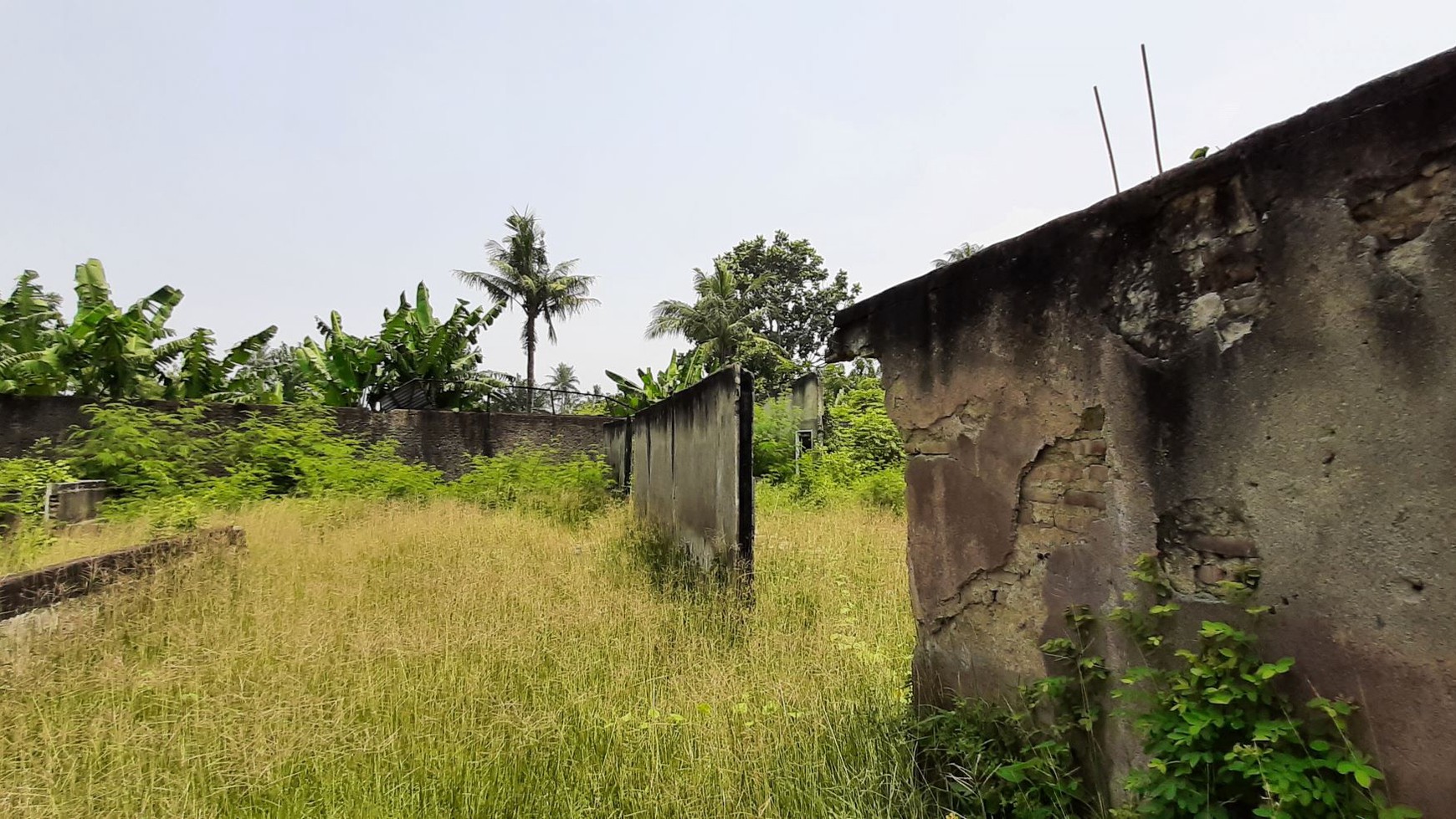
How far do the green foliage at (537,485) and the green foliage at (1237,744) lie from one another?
7758 mm

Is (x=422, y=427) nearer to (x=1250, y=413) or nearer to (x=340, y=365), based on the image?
(x=340, y=365)

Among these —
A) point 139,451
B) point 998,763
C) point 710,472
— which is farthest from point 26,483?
point 998,763

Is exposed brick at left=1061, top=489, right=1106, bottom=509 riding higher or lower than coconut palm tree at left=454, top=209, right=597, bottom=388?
lower

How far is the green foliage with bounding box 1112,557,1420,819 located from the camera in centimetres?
142

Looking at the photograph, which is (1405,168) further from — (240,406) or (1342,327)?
(240,406)

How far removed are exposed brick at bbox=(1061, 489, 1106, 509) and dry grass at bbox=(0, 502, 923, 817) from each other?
3.93ft

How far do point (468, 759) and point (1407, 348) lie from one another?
3323mm

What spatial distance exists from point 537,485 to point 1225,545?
35.5 feet

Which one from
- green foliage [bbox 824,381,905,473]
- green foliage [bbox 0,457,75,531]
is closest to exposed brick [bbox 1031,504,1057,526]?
green foliage [bbox 824,381,905,473]

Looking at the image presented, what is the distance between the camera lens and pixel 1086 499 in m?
2.09

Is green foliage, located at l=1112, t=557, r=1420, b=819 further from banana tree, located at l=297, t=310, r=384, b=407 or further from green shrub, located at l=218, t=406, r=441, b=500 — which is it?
banana tree, located at l=297, t=310, r=384, b=407

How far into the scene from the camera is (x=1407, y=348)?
1.41 metres

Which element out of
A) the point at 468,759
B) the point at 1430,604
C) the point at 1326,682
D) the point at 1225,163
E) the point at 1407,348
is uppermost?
the point at 1225,163

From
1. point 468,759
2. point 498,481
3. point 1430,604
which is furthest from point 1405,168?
point 498,481
